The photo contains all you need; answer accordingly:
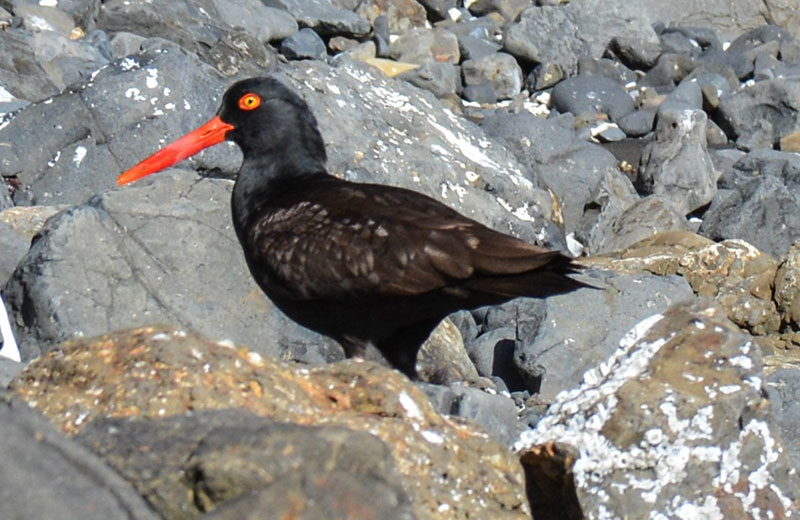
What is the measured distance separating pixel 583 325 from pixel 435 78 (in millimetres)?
7377

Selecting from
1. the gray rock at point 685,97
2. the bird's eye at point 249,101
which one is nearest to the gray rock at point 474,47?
the gray rock at point 685,97

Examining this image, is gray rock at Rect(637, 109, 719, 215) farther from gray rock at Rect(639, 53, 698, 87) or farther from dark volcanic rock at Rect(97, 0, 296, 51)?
dark volcanic rock at Rect(97, 0, 296, 51)

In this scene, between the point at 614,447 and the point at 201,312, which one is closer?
the point at 614,447

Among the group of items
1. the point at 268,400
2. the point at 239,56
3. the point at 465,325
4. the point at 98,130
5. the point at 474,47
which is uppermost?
the point at 268,400

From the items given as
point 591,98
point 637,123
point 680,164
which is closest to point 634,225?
point 680,164

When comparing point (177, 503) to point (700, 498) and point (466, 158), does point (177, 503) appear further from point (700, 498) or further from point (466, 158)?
point (466, 158)

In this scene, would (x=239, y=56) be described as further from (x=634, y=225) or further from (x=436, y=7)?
(x=436, y=7)

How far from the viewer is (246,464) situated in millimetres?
2539

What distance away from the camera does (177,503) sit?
270 cm

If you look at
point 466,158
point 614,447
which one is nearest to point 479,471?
point 614,447

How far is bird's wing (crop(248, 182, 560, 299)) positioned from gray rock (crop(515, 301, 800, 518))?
122 cm

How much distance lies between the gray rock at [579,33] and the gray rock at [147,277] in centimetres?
966

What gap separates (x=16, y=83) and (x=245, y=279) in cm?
514

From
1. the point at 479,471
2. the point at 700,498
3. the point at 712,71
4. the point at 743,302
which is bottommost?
the point at 712,71
